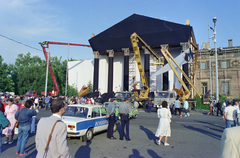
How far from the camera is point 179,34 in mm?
35094

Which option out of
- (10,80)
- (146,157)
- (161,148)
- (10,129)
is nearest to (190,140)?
(161,148)

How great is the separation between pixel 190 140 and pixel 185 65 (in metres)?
28.1

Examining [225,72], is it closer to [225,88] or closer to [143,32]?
[225,88]

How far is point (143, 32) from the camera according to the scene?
37469mm

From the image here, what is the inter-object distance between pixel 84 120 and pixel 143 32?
32135 millimetres

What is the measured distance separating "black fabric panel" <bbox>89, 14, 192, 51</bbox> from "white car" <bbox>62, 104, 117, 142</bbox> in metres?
29.8

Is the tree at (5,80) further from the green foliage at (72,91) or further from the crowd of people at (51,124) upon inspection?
the crowd of people at (51,124)

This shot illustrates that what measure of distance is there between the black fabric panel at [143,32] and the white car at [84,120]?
29.8 m

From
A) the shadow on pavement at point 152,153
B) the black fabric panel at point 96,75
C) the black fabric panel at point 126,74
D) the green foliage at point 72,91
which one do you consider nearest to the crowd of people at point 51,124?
the shadow on pavement at point 152,153

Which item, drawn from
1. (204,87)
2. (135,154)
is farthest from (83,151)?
(204,87)

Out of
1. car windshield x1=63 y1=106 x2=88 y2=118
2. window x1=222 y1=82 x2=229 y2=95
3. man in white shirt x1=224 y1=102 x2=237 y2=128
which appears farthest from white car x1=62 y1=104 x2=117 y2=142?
window x1=222 y1=82 x2=229 y2=95

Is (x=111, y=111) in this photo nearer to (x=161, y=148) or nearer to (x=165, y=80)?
(x=161, y=148)

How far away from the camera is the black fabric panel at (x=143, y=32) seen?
3512 cm

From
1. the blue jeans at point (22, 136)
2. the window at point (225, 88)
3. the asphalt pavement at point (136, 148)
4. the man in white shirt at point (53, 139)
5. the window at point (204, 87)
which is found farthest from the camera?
the window at point (204, 87)
